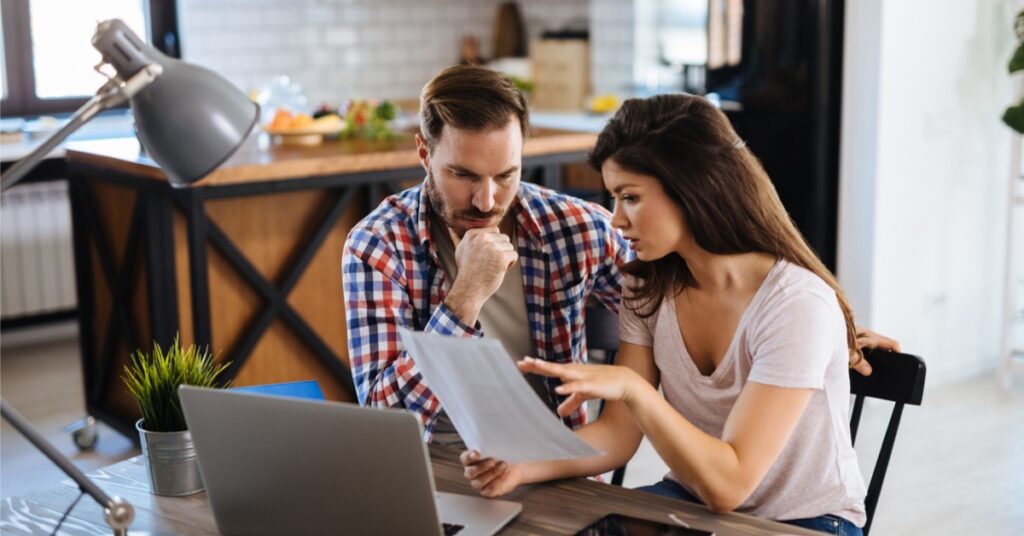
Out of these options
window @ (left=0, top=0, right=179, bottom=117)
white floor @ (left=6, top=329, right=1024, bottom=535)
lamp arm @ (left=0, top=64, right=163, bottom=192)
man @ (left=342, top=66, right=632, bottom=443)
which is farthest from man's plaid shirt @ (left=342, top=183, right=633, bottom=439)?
window @ (left=0, top=0, right=179, bottom=117)

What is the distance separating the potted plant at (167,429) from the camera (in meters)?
1.69

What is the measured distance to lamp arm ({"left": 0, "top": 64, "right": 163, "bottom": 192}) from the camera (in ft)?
4.03

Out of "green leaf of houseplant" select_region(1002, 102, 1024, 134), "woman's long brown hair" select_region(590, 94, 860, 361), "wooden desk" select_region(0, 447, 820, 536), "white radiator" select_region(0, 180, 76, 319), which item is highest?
"woman's long brown hair" select_region(590, 94, 860, 361)

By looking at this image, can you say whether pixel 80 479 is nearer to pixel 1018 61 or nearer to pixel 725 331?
pixel 725 331

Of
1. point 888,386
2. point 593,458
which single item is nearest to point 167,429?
point 593,458

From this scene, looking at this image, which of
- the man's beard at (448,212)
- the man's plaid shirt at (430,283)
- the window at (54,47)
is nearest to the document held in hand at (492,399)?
the man's plaid shirt at (430,283)

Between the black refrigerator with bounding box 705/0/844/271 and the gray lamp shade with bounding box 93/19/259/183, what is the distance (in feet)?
11.2

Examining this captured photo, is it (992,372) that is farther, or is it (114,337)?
(992,372)

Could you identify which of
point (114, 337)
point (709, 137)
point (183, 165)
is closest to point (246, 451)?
point (183, 165)

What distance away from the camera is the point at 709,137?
1767mm

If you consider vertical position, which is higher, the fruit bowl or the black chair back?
the fruit bowl

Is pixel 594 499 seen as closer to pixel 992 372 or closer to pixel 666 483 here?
pixel 666 483

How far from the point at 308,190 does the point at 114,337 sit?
88cm

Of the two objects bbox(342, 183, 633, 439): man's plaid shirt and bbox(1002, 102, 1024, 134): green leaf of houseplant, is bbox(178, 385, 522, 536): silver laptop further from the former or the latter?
bbox(1002, 102, 1024, 134): green leaf of houseplant
